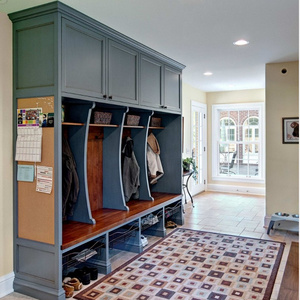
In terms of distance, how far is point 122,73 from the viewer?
3.64 m

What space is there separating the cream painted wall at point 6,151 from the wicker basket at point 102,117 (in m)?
0.92

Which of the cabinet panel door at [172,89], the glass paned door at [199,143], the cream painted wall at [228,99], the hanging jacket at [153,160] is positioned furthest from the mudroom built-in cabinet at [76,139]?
the cream painted wall at [228,99]

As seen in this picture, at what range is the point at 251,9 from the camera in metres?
2.93

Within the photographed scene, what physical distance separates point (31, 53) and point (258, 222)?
14.0 feet

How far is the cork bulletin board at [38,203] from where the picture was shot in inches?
110

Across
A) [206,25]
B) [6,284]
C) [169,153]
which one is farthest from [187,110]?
[6,284]

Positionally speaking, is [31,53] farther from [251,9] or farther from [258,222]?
[258,222]

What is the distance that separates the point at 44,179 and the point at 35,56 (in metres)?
1.07

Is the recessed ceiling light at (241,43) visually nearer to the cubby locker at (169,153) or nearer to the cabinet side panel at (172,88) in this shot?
the cabinet side panel at (172,88)

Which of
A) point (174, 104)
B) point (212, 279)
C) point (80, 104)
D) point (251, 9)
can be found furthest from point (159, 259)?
point (251, 9)

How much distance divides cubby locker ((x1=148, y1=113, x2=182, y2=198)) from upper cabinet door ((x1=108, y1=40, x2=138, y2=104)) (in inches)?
51.3

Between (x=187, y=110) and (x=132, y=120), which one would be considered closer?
(x=132, y=120)

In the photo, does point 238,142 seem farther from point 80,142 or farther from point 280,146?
point 80,142

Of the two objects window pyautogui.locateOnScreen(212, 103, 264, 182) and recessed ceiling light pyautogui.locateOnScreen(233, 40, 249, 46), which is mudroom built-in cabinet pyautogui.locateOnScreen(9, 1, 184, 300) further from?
window pyautogui.locateOnScreen(212, 103, 264, 182)
